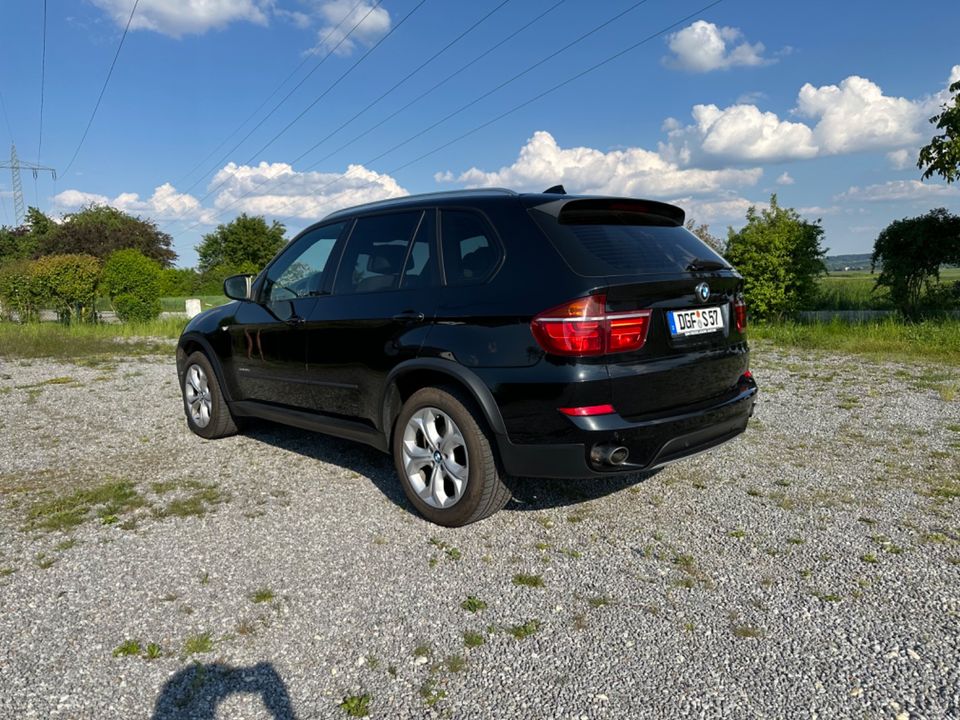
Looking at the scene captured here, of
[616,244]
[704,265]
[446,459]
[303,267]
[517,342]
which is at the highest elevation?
[303,267]

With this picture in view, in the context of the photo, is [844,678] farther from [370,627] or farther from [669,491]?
[669,491]

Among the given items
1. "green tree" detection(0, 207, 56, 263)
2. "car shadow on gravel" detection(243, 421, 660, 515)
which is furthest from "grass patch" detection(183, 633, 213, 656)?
"green tree" detection(0, 207, 56, 263)

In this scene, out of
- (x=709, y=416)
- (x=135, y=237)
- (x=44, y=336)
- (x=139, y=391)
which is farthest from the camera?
(x=135, y=237)

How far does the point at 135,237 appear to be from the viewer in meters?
57.6

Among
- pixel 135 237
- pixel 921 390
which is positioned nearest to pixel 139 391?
pixel 921 390

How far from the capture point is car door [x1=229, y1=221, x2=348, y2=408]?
481cm

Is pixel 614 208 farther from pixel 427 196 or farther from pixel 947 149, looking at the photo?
pixel 947 149

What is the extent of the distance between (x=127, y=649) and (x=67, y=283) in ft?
57.7

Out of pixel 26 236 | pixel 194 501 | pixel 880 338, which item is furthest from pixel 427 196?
pixel 26 236

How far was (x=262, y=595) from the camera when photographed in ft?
9.95

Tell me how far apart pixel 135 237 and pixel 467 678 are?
63.2 m

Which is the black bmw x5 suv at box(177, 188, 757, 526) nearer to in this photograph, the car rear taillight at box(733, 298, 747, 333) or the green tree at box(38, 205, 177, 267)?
the car rear taillight at box(733, 298, 747, 333)

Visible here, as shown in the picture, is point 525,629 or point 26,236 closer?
point 525,629

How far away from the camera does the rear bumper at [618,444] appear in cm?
326
